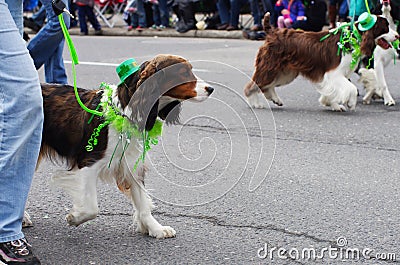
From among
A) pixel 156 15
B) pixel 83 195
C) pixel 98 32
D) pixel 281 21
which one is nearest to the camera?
pixel 83 195

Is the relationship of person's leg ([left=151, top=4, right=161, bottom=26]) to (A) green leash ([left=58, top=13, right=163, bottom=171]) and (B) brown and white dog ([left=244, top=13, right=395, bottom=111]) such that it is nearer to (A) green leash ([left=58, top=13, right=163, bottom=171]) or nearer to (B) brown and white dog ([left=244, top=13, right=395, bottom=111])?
(B) brown and white dog ([left=244, top=13, right=395, bottom=111])

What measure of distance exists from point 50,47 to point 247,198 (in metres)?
2.67

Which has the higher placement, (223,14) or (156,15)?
(223,14)

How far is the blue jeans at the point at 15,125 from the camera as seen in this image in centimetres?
307

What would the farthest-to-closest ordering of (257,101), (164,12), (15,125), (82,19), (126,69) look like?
(82,19), (164,12), (257,101), (126,69), (15,125)

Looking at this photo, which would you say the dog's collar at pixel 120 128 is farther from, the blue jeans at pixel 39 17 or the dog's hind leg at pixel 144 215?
the blue jeans at pixel 39 17

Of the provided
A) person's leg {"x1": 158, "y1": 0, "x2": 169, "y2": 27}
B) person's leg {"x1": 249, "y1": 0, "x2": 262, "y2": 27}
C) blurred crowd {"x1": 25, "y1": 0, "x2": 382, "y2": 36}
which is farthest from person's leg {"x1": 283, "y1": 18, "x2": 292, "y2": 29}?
person's leg {"x1": 158, "y1": 0, "x2": 169, "y2": 27}

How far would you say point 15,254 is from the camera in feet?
10.4

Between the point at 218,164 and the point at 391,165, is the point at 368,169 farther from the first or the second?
the point at 218,164

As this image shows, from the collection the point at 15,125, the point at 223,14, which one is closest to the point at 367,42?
the point at 15,125

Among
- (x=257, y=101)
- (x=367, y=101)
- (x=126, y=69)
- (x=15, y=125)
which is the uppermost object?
(x=126, y=69)

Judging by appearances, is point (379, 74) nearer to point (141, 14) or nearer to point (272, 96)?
point (272, 96)

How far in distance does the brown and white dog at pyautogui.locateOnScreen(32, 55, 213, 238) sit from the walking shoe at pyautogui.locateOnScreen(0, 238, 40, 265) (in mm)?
572

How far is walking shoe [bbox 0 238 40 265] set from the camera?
10.4 feet
